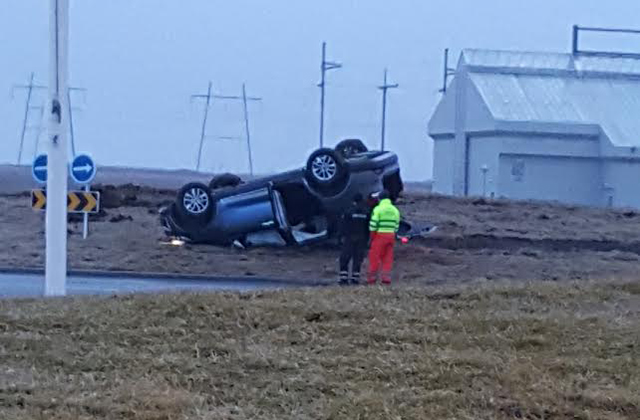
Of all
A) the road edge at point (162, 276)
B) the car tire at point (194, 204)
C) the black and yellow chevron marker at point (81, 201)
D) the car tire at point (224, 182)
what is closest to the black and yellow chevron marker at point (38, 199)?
the black and yellow chevron marker at point (81, 201)

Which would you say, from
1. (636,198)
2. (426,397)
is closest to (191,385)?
(426,397)

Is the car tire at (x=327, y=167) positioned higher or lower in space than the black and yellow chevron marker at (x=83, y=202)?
higher

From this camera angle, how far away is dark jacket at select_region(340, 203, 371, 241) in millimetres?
21328

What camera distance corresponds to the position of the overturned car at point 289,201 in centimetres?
2489

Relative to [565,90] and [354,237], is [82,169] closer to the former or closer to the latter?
[354,237]

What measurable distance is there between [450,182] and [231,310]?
46.7 meters

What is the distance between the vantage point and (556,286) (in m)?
12.4

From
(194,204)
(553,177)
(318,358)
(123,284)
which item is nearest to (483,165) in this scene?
→ (553,177)

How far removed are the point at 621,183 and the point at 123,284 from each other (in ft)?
110

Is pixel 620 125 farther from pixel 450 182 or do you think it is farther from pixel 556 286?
pixel 556 286

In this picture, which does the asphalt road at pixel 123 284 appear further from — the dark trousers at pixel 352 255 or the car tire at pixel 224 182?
the car tire at pixel 224 182

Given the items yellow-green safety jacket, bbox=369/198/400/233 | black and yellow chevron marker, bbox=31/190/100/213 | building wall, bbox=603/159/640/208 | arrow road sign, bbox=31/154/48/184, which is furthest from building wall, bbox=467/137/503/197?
black and yellow chevron marker, bbox=31/190/100/213

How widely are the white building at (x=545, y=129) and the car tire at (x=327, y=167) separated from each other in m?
26.9

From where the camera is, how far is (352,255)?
21.6m
